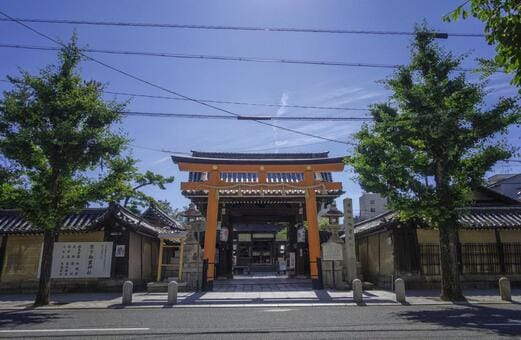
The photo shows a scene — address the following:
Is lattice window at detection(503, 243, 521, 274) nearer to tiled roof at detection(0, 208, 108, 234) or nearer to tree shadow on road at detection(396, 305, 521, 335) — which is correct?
tree shadow on road at detection(396, 305, 521, 335)

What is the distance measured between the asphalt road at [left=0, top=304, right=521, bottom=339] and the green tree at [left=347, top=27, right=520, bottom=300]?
10.0 ft

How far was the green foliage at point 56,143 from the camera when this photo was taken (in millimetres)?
12531

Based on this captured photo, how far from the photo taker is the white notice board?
17250 millimetres

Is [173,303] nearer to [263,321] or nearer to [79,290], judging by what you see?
[263,321]

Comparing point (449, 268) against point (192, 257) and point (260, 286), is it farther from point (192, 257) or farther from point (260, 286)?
point (192, 257)

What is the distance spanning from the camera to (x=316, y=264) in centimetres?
1672

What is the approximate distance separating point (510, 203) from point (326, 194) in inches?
447

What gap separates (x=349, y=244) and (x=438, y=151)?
6.10 meters

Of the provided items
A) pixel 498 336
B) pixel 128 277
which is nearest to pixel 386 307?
pixel 498 336

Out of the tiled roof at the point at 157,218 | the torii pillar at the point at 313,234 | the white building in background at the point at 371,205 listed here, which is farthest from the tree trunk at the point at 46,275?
the white building in background at the point at 371,205

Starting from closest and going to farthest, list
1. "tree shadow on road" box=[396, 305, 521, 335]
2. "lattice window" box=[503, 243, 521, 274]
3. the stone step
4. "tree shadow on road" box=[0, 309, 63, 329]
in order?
"tree shadow on road" box=[396, 305, 521, 335], "tree shadow on road" box=[0, 309, 63, 329], the stone step, "lattice window" box=[503, 243, 521, 274]

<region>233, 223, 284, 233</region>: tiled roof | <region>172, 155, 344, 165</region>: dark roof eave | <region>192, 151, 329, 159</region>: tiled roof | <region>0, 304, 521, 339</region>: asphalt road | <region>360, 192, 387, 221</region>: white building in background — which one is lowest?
<region>0, 304, 521, 339</region>: asphalt road

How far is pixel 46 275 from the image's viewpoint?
1281 cm

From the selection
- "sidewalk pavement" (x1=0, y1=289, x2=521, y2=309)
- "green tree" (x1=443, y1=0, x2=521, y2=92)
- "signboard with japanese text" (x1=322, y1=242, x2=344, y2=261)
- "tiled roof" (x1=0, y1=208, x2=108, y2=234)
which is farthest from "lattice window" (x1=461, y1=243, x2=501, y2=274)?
"tiled roof" (x1=0, y1=208, x2=108, y2=234)
